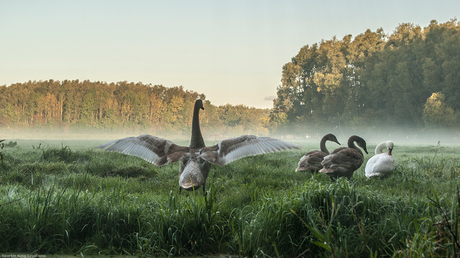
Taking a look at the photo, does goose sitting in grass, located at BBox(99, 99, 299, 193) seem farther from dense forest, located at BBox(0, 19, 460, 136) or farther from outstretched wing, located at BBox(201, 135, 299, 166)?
dense forest, located at BBox(0, 19, 460, 136)

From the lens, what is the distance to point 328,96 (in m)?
41.0

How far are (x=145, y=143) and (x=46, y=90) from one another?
173ft

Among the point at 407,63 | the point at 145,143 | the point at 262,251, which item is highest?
the point at 407,63

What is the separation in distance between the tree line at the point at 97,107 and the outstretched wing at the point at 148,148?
37.1 metres

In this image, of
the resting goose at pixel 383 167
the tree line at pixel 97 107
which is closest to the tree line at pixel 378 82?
the tree line at pixel 97 107

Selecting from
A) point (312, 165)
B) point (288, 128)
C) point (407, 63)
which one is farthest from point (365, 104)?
point (312, 165)

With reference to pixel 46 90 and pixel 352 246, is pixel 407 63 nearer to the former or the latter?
pixel 352 246

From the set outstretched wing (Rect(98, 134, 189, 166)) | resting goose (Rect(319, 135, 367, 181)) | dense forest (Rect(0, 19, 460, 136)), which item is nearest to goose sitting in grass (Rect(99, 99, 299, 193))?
outstretched wing (Rect(98, 134, 189, 166))

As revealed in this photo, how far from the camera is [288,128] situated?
49.8 metres

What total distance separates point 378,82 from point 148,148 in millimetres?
34910

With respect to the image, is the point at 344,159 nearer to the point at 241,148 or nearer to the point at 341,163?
the point at 341,163

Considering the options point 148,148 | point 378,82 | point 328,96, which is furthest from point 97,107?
point 148,148

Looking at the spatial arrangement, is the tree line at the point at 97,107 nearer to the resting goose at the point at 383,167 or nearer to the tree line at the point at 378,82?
the tree line at the point at 378,82

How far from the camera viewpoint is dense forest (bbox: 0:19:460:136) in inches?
1180
